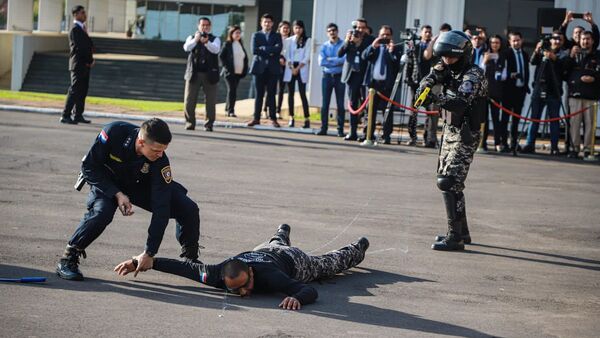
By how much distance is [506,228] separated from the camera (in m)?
11.6

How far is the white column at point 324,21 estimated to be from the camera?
23.0 m

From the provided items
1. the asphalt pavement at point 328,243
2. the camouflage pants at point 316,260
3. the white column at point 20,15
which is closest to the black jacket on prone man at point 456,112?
the asphalt pavement at point 328,243

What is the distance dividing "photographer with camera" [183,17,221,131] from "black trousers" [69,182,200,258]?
38.0 feet

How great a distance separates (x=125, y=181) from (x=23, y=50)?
3158 centimetres

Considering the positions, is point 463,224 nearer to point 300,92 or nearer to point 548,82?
point 548,82

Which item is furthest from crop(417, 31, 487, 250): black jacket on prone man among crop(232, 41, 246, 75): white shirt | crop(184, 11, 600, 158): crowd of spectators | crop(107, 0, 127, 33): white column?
crop(107, 0, 127, 33): white column

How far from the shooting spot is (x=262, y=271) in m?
7.56

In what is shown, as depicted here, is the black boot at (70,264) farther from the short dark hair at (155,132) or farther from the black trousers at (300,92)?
the black trousers at (300,92)

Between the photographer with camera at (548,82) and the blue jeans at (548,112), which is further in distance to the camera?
the blue jeans at (548,112)

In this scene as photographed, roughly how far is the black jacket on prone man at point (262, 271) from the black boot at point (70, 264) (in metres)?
0.35

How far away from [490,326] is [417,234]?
368 cm

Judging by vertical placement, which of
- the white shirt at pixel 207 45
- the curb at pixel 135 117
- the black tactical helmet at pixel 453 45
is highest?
the black tactical helmet at pixel 453 45

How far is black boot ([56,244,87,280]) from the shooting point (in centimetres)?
773

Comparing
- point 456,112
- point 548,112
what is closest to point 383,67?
point 548,112
